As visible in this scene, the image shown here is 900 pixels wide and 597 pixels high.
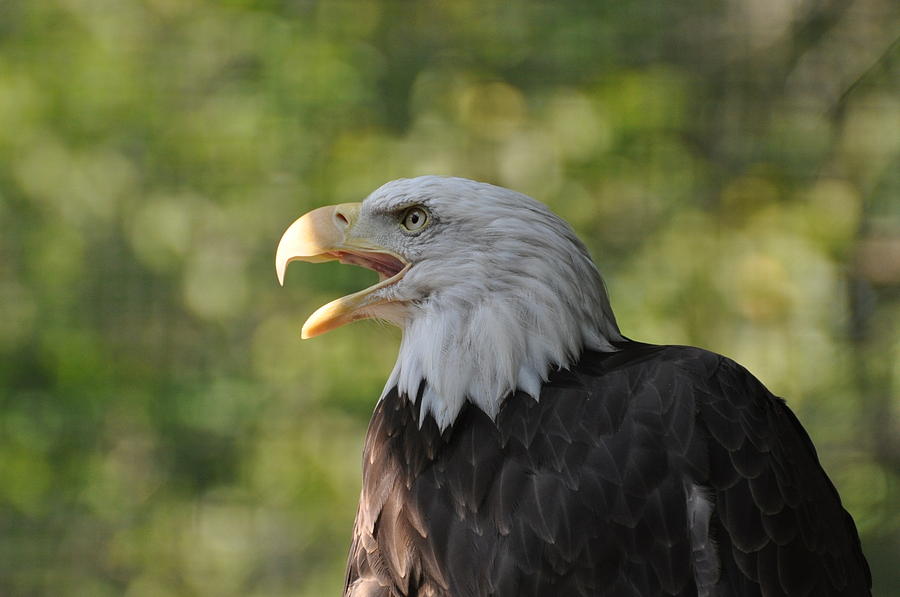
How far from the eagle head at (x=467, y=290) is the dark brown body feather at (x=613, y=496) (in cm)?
5

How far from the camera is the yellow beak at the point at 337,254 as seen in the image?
5.95 ft

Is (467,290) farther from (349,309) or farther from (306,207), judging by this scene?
(306,207)

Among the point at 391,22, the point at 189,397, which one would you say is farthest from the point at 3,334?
the point at 391,22

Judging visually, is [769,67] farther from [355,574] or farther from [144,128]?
[355,574]

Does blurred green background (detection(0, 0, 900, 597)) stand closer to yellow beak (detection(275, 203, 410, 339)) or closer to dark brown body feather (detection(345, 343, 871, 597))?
yellow beak (detection(275, 203, 410, 339))

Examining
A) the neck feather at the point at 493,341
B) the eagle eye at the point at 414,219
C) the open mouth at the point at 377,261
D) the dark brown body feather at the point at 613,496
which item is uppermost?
the eagle eye at the point at 414,219

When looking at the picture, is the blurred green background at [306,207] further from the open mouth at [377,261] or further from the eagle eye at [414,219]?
the eagle eye at [414,219]

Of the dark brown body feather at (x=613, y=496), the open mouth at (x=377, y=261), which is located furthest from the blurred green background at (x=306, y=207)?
the dark brown body feather at (x=613, y=496)

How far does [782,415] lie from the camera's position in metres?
1.71

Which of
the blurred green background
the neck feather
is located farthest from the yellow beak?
the blurred green background

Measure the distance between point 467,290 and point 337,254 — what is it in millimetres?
290

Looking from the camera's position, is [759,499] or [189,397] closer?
[759,499]

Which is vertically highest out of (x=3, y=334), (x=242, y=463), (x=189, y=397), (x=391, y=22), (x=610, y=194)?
→ (x=391, y=22)

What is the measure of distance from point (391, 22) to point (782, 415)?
3.07 meters
